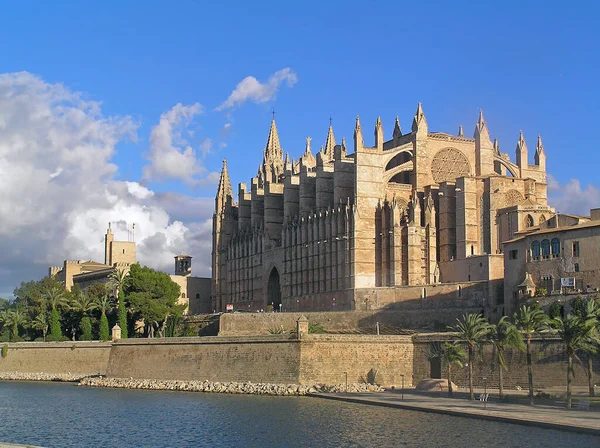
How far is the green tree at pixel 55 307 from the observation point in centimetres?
7581

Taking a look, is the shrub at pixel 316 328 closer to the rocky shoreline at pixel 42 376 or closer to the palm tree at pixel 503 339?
the rocky shoreline at pixel 42 376

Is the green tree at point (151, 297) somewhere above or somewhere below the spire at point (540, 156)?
below

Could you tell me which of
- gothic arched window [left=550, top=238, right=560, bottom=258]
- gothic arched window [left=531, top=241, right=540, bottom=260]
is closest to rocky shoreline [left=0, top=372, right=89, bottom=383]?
gothic arched window [left=531, top=241, right=540, bottom=260]

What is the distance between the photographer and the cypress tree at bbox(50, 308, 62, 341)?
248 feet

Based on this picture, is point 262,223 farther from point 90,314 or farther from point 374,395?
point 374,395

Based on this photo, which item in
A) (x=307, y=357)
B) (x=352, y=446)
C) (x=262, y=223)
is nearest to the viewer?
(x=352, y=446)

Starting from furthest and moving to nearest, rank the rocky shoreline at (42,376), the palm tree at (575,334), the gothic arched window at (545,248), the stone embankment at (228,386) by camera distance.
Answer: the rocky shoreline at (42,376)
the gothic arched window at (545,248)
the stone embankment at (228,386)
the palm tree at (575,334)

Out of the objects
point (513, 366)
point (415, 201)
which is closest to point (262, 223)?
point (415, 201)

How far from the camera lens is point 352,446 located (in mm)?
34281

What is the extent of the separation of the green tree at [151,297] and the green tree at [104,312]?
6.29 ft

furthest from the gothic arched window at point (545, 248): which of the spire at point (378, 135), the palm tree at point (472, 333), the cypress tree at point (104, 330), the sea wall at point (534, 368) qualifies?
the cypress tree at point (104, 330)

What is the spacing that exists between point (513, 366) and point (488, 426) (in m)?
9.87

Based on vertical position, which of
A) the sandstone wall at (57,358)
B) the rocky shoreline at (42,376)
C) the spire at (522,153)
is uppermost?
the spire at (522,153)

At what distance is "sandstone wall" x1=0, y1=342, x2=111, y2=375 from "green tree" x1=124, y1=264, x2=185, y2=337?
225 inches
